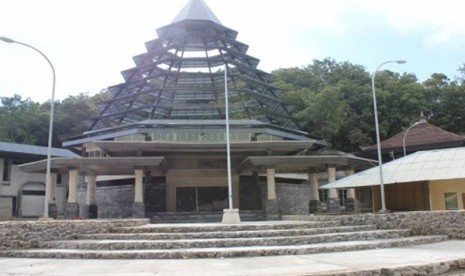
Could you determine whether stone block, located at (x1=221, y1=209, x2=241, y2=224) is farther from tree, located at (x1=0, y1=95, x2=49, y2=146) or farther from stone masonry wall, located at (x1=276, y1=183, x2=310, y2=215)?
tree, located at (x1=0, y1=95, x2=49, y2=146)

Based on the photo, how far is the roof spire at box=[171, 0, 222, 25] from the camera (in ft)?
124

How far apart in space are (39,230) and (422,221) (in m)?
15.2

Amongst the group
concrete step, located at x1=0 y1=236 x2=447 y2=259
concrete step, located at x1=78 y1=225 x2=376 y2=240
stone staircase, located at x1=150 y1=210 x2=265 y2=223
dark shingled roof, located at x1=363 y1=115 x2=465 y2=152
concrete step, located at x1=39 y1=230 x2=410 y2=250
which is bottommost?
concrete step, located at x1=0 y1=236 x2=447 y2=259

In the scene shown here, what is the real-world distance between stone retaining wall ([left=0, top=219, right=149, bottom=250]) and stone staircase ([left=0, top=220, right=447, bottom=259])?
1.03 feet

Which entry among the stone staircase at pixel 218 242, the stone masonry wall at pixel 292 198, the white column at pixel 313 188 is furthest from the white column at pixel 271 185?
the stone staircase at pixel 218 242

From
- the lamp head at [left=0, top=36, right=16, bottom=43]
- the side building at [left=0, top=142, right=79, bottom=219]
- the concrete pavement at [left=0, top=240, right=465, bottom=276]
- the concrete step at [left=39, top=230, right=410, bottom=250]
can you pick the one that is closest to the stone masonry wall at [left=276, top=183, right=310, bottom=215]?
the concrete step at [left=39, top=230, right=410, bottom=250]

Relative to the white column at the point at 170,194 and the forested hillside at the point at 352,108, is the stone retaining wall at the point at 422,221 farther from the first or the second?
the forested hillside at the point at 352,108

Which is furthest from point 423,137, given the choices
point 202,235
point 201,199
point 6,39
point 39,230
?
point 6,39

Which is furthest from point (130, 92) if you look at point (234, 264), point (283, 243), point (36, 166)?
point (234, 264)

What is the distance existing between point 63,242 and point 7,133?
46.4 m

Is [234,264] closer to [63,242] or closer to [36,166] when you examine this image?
[63,242]

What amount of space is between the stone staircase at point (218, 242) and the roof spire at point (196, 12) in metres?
24.3

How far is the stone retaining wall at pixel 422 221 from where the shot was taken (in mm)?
17562

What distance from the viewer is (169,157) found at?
31.9 meters
